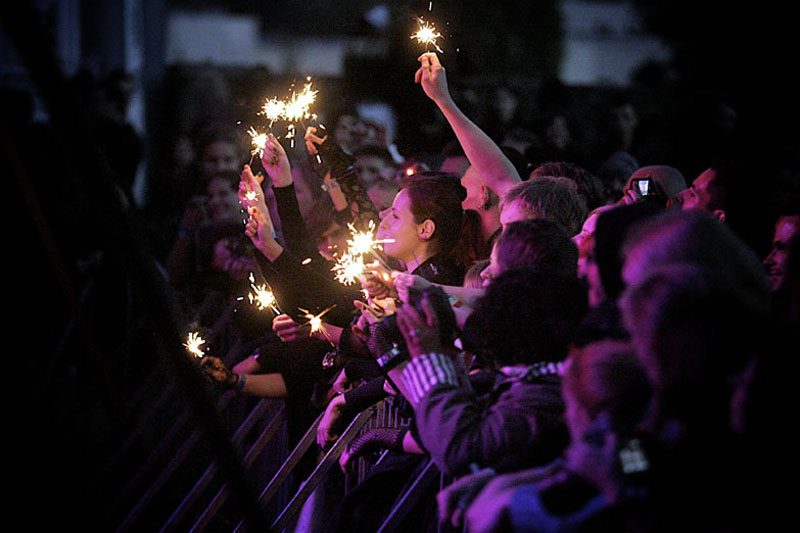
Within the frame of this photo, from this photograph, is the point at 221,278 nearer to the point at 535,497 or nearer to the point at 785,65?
the point at 535,497

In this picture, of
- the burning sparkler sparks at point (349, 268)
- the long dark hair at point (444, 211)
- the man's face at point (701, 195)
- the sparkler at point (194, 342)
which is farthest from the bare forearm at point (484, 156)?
the sparkler at point (194, 342)

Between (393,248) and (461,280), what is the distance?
341 millimetres

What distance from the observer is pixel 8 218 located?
6.72m

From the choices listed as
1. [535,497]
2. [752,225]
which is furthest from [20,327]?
[535,497]

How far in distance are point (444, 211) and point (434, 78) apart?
59cm

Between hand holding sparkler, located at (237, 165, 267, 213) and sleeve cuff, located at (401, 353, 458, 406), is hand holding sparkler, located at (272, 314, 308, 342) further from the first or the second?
sleeve cuff, located at (401, 353, 458, 406)

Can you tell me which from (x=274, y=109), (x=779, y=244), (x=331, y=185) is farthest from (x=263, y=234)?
(x=779, y=244)

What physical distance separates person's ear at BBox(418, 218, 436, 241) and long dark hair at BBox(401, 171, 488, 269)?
0.04 ft

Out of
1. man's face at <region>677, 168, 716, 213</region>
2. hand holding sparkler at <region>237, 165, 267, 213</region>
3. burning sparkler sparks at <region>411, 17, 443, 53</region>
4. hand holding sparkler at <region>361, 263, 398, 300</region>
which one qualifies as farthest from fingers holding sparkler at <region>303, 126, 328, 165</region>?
man's face at <region>677, 168, 716, 213</region>

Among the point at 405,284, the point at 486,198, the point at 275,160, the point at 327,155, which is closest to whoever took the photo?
Answer: the point at 405,284

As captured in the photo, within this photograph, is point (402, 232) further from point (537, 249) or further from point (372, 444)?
point (537, 249)

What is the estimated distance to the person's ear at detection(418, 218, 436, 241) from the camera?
139 inches

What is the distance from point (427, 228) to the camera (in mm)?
3541

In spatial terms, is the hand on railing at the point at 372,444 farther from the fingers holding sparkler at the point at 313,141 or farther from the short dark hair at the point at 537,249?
the fingers holding sparkler at the point at 313,141
